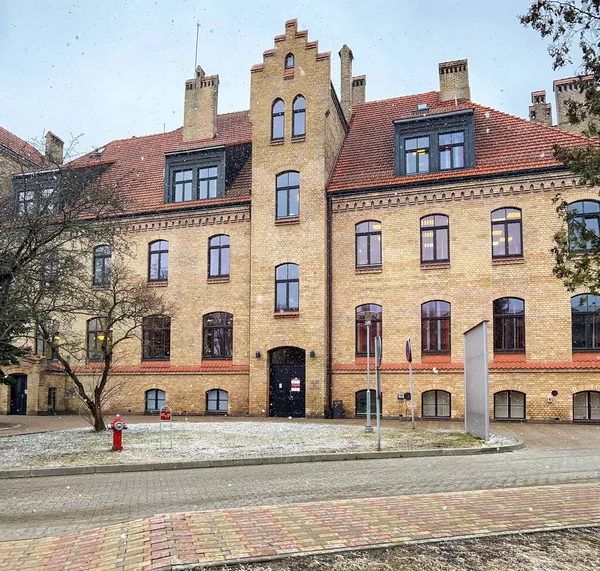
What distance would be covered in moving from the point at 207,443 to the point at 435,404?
11.1 m

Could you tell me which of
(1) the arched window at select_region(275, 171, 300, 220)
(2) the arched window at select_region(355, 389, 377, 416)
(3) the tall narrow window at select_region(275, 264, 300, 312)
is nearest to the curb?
(2) the arched window at select_region(355, 389, 377, 416)

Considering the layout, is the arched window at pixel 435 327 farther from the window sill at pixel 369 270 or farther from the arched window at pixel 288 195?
the arched window at pixel 288 195

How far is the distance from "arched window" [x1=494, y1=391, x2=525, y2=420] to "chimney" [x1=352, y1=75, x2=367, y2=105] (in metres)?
16.3

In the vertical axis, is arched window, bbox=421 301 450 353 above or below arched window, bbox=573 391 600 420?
above

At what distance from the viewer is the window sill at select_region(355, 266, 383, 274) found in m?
25.3

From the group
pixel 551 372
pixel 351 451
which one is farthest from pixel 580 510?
pixel 551 372

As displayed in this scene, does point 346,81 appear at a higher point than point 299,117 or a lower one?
higher

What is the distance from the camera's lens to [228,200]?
2781 centimetres

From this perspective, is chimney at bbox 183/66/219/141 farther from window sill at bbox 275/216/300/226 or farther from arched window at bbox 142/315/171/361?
arched window at bbox 142/315/171/361

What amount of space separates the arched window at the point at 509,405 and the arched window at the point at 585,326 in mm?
2630

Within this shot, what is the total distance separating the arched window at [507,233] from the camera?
2375 cm

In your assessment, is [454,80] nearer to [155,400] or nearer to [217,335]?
[217,335]

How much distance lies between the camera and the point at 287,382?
25.9 m

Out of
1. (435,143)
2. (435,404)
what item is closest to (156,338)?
(435,404)
